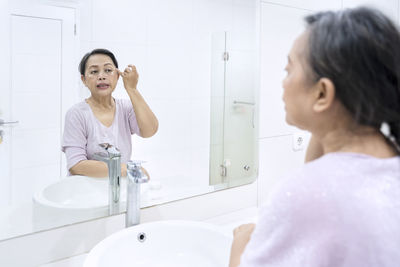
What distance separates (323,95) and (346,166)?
109 mm

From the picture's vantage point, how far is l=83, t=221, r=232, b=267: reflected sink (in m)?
0.94

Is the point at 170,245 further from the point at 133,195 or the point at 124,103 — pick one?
the point at 124,103

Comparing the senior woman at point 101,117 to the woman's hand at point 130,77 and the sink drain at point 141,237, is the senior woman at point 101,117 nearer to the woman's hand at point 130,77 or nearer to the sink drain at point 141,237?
the woman's hand at point 130,77

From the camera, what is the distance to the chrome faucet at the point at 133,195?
3.17 ft

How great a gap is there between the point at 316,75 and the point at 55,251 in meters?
0.82

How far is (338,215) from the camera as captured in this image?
456 mm

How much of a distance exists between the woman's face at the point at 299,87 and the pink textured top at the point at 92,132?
0.61 metres

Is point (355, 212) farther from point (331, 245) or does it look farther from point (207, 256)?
point (207, 256)

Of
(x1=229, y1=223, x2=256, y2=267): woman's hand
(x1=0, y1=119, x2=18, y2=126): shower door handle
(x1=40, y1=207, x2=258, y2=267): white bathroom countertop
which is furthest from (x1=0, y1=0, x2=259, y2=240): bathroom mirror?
(x1=229, y1=223, x2=256, y2=267): woman's hand


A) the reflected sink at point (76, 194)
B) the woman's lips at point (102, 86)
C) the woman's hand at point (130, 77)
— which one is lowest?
the reflected sink at point (76, 194)

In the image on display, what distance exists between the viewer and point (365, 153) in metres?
0.51

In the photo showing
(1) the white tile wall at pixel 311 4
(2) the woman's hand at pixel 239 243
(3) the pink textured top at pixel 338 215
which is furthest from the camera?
(1) the white tile wall at pixel 311 4

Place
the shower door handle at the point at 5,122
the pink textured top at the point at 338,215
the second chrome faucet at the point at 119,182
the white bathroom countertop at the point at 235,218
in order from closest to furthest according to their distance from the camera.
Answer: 1. the pink textured top at the point at 338,215
2. the shower door handle at the point at 5,122
3. the second chrome faucet at the point at 119,182
4. the white bathroom countertop at the point at 235,218

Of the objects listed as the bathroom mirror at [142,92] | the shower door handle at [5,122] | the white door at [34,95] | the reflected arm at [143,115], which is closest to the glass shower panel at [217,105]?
the bathroom mirror at [142,92]
